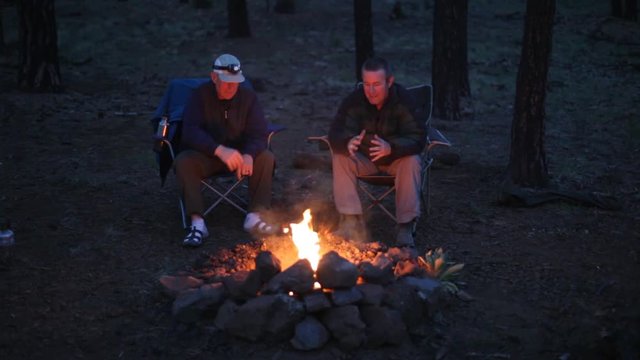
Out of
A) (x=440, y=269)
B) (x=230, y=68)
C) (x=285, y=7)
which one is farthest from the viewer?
(x=285, y=7)

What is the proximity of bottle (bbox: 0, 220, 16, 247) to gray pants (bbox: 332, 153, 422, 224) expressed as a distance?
232 cm

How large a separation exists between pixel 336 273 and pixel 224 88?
7.28ft

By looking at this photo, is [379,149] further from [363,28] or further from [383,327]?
[363,28]

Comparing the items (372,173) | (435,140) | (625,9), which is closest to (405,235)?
(372,173)

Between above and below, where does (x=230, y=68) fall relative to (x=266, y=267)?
above

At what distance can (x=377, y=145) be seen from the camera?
17.9 ft

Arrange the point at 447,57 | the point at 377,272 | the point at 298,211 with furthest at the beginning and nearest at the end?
the point at 447,57, the point at 298,211, the point at 377,272

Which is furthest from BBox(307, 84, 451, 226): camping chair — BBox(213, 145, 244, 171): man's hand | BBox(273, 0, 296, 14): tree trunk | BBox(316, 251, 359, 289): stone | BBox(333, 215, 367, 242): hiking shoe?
BBox(273, 0, 296, 14): tree trunk

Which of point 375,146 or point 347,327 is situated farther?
point 375,146

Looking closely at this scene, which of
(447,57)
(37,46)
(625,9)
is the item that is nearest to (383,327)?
(447,57)

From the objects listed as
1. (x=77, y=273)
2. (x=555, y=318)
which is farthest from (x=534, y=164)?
(x=77, y=273)

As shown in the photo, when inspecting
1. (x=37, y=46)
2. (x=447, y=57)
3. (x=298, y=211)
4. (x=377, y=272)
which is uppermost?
(x=37, y=46)

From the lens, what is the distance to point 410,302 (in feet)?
13.5

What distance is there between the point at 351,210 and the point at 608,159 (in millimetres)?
3719
